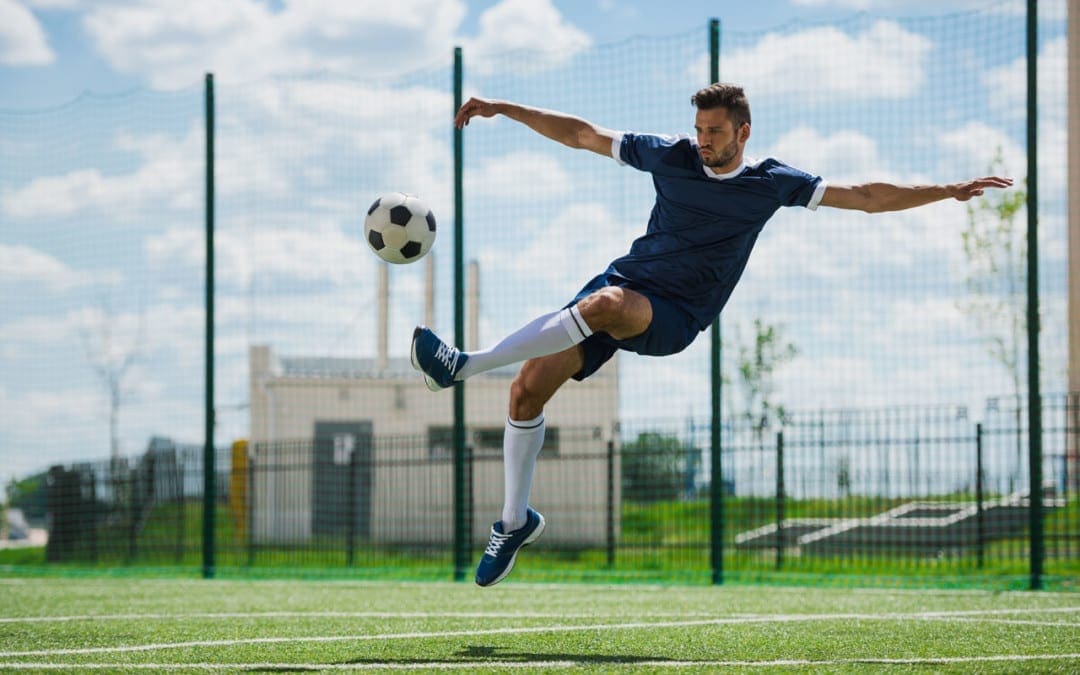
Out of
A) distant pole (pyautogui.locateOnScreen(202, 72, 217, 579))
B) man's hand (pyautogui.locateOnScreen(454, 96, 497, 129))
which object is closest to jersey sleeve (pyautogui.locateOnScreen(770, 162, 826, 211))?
man's hand (pyautogui.locateOnScreen(454, 96, 497, 129))

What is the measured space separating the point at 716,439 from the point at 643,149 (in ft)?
15.8

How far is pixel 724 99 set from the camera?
4676mm

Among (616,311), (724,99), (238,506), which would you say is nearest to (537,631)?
(616,311)

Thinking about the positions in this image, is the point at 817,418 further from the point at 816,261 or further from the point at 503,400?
the point at 503,400

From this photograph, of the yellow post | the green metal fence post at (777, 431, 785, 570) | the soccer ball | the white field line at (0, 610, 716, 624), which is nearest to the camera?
the soccer ball

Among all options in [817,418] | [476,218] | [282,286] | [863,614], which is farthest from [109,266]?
[863,614]

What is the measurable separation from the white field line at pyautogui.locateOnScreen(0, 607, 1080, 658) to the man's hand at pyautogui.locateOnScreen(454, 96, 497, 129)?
224 cm

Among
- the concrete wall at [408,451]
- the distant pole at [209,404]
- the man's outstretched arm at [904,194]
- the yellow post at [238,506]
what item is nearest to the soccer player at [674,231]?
the man's outstretched arm at [904,194]

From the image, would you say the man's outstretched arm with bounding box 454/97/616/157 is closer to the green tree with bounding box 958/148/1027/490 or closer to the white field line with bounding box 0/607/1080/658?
the white field line with bounding box 0/607/1080/658

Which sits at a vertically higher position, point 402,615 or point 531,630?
point 531,630

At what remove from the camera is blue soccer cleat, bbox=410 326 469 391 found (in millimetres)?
4562

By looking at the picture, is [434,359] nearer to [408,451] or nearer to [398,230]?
[398,230]

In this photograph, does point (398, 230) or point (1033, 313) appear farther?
point (1033, 313)

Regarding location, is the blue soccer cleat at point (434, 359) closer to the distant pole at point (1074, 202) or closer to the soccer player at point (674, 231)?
the soccer player at point (674, 231)
